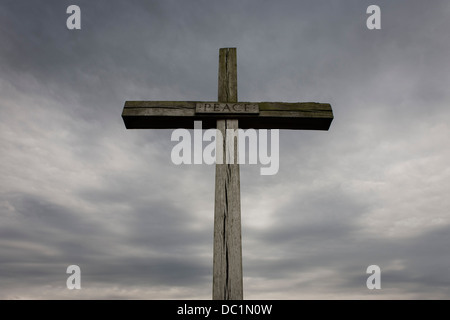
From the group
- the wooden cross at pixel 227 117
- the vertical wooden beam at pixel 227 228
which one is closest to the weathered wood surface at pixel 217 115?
Answer: the wooden cross at pixel 227 117

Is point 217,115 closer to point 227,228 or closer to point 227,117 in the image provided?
point 227,117

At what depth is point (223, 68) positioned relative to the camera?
4438 mm

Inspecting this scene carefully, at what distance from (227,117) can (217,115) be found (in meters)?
0.13

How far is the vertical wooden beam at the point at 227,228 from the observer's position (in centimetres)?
329

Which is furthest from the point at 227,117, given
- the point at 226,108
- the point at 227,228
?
the point at 227,228

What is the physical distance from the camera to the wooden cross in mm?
3627

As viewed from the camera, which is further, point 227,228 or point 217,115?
point 217,115

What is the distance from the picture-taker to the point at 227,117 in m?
4.09

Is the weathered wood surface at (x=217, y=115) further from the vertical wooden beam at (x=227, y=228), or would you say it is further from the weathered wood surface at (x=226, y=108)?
the vertical wooden beam at (x=227, y=228)

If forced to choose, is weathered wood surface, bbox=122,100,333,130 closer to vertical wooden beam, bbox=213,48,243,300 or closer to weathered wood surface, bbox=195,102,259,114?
weathered wood surface, bbox=195,102,259,114
